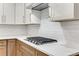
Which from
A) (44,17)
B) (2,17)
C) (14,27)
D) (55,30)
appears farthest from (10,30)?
(55,30)

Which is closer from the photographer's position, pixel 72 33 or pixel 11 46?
pixel 72 33

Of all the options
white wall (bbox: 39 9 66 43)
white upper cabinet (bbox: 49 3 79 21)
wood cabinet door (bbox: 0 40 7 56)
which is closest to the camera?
white upper cabinet (bbox: 49 3 79 21)

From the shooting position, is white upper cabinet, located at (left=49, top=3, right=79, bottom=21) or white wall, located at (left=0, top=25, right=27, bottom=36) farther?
white wall, located at (left=0, top=25, right=27, bottom=36)

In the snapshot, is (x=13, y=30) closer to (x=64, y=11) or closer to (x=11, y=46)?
(x=11, y=46)

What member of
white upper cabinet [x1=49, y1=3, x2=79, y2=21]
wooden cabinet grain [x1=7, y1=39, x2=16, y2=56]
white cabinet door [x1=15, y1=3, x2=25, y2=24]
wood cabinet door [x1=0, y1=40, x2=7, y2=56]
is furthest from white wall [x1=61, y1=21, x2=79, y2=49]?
white cabinet door [x1=15, y1=3, x2=25, y2=24]

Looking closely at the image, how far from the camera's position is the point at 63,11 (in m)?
1.31

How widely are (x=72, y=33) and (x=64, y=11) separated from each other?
0.41 metres

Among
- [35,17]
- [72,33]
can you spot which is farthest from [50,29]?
[72,33]

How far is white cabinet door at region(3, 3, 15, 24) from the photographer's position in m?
3.16

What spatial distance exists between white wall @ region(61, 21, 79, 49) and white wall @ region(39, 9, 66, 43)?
118mm

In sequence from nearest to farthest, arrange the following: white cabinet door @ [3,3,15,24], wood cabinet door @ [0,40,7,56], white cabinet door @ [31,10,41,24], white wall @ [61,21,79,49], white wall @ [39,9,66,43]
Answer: white wall @ [61,21,79,49], white wall @ [39,9,66,43], white cabinet door @ [31,10,41,24], wood cabinet door @ [0,40,7,56], white cabinet door @ [3,3,15,24]

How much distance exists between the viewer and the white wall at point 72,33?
1.50 metres

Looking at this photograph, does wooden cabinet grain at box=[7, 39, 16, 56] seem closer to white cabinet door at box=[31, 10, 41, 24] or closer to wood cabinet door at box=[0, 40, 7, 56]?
wood cabinet door at box=[0, 40, 7, 56]

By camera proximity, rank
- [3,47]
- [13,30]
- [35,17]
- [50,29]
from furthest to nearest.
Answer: [13,30] → [3,47] → [35,17] → [50,29]
